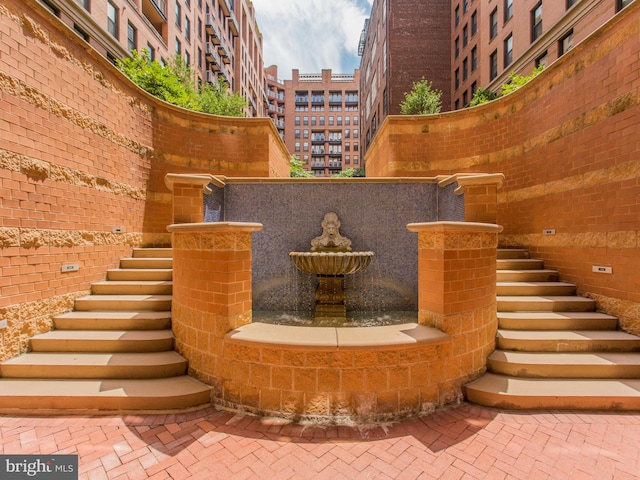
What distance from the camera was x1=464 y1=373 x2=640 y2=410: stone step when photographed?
3189 millimetres

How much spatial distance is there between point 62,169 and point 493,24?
24.8m

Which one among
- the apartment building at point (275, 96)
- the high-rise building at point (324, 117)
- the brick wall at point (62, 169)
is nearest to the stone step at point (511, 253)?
the brick wall at point (62, 169)

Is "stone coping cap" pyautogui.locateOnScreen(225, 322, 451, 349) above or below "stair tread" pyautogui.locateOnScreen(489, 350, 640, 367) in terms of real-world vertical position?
above

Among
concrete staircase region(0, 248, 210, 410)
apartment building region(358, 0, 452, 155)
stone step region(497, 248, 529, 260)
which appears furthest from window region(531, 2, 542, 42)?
concrete staircase region(0, 248, 210, 410)

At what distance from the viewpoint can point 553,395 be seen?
3.20 metres

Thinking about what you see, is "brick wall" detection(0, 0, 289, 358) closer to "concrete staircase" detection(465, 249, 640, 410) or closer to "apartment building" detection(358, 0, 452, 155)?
"concrete staircase" detection(465, 249, 640, 410)

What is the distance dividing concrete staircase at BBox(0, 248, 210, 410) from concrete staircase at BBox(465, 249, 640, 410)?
12.0ft

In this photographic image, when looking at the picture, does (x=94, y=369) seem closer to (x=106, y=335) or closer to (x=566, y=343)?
(x=106, y=335)

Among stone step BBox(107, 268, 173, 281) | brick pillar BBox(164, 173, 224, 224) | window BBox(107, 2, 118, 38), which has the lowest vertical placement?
stone step BBox(107, 268, 173, 281)

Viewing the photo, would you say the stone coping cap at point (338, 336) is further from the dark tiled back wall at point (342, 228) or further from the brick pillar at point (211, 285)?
the dark tiled back wall at point (342, 228)

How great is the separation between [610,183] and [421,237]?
375cm

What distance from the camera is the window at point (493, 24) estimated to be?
18125 mm

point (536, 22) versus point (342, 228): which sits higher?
point (536, 22)

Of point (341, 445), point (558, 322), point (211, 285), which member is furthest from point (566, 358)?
point (211, 285)
